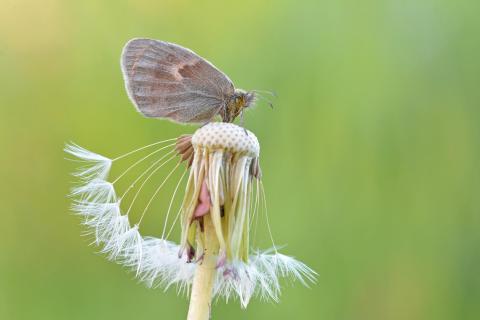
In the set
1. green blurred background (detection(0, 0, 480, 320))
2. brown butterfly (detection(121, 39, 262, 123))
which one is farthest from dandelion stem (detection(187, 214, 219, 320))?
green blurred background (detection(0, 0, 480, 320))

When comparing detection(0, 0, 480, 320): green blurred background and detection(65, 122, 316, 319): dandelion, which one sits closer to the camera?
detection(65, 122, 316, 319): dandelion

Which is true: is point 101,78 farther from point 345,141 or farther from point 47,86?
point 345,141

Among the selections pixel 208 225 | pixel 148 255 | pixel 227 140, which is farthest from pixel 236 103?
pixel 148 255

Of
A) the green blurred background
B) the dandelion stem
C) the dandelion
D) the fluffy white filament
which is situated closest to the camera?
the dandelion stem

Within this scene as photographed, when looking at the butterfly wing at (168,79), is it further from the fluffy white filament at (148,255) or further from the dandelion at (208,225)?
the fluffy white filament at (148,255)

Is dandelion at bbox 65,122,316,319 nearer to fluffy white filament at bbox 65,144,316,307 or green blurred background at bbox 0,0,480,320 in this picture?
fluffy white filament at bbox 65,144,316,307

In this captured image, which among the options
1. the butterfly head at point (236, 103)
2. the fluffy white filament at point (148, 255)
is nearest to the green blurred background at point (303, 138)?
the fluffy white filament at point (148, 255)

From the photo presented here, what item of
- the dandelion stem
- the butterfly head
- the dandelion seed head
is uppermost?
the butterfly head

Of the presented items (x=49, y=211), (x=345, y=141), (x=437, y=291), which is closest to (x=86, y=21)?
(x=49, y=211)

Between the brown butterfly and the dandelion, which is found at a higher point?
the brown butterfly
